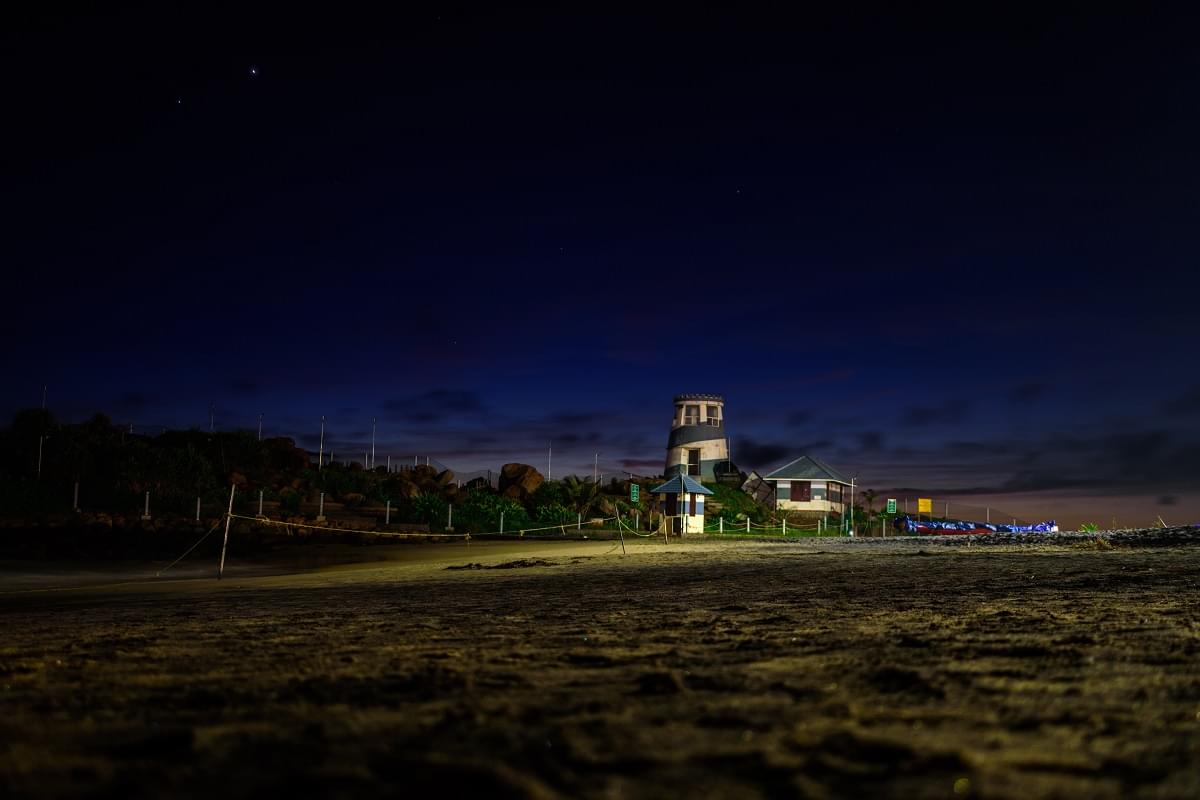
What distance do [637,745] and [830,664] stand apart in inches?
71.8

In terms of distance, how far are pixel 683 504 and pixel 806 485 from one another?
24672mm

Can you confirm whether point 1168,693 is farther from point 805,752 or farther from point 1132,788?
point 805,752

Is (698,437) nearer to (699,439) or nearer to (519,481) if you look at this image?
(699,439)

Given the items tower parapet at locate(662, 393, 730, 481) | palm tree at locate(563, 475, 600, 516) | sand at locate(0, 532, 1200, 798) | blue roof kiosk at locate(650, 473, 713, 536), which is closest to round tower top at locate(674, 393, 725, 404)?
tower parapet at locate(662, 393, 730, 481)

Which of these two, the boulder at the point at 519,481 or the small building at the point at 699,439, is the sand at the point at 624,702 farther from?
the small building at the point at 699,439

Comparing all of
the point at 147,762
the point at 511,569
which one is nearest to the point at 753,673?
the point at 147,762

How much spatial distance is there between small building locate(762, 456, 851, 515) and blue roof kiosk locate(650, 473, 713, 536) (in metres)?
22.5

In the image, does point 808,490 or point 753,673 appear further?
point 808,490

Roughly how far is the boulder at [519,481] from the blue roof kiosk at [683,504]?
12203 mm

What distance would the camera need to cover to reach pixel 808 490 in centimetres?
5897

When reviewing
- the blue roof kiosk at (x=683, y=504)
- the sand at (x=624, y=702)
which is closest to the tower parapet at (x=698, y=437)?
the blue roof kiosk at (x=683, y=504)

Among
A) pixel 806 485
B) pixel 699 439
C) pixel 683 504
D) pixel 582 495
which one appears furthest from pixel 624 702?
pixel 699 439

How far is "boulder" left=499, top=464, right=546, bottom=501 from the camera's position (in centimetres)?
4759

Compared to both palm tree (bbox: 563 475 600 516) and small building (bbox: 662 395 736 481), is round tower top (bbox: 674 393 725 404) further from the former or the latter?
palm tree (bbox: 563 475 600 516)
